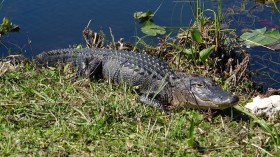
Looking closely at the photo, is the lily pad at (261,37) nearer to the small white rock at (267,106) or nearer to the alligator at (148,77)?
the alligator at (148,77)

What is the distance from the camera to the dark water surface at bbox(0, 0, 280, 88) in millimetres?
6590

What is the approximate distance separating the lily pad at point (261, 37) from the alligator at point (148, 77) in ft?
4.46

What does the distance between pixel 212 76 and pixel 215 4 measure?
2447mm

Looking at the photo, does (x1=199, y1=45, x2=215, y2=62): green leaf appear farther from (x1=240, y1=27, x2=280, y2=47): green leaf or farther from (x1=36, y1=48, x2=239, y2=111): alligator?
(x1=240, y1=27, x2=280, y2=47): green leaf

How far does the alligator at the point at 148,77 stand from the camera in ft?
16.0

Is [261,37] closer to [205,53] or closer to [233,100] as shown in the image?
[205,53]

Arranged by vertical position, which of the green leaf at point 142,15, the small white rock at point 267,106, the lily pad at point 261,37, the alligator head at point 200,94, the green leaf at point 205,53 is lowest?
the small white rock at point 267,106

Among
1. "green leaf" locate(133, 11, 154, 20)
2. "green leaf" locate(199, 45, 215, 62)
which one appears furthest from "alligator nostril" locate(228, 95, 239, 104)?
"green leaf" locate(133, 11, 154, 20)

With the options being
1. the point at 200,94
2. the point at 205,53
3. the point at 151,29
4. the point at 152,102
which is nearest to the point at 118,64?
the point at 152,102

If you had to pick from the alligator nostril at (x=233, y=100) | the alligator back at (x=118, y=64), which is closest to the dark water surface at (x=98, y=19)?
the alligator back at (x=118, y=64)

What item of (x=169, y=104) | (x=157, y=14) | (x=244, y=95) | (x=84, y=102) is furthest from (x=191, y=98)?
(x=157, y=14)

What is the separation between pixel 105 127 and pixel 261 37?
114 inches

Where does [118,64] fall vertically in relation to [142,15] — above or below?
below

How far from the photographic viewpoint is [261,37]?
20.9 feet
